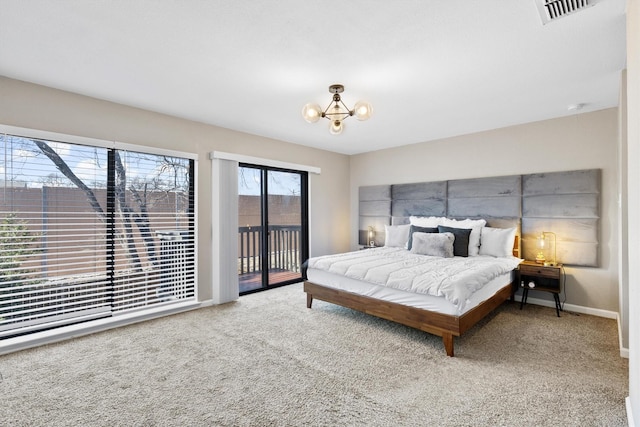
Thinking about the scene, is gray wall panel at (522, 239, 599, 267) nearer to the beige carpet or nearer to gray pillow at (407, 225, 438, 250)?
the beige carpet

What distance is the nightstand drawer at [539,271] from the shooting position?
346 centimetres

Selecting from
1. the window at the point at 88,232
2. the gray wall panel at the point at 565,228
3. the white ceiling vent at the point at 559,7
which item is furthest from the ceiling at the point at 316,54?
the gray wall panel at the point at 565,228

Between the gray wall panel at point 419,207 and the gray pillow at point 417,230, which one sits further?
the gray wall panel at point 419,207

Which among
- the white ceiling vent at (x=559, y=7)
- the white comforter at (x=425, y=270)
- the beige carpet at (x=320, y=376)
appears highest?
the white ceiling vent at (x=559, y=7)

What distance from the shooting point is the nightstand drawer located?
3.46m

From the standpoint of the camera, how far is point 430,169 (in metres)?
5.02

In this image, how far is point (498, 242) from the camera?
395cm

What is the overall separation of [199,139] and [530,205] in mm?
4462

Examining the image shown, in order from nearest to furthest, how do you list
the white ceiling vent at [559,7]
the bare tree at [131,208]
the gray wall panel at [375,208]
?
the white ceiling vent at [559,7] < the bare tree at [131,208] < the gray wall panel at [375,208]

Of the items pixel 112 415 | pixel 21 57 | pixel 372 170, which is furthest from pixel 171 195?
pixel 372 170

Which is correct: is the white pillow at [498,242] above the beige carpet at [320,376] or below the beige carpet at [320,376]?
above

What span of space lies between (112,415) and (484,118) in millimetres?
4640

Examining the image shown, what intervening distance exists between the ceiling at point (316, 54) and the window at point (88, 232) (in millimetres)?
715

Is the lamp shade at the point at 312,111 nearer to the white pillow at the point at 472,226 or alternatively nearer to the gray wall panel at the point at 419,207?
the white pillow at the point at 472,226
